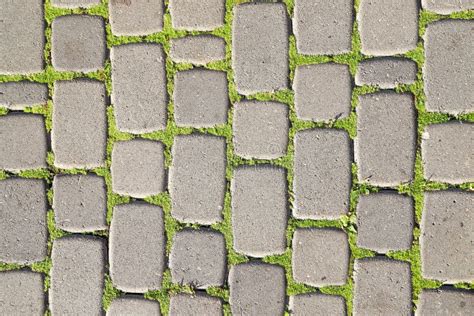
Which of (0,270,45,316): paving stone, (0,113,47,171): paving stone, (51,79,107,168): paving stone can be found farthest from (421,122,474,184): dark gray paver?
(0,270,45,316): paving stone

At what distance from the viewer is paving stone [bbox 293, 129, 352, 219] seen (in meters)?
2.61

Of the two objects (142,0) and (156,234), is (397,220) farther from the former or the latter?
(142,0)

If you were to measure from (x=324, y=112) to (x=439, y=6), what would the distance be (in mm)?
712

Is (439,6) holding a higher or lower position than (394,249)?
higher

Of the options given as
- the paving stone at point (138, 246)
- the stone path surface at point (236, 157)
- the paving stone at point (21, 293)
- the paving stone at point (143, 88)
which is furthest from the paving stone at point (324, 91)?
the paving stone at point (21, 293)

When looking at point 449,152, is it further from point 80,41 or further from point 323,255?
point 80,41

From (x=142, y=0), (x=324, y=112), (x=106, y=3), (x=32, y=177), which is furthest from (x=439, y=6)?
(x=32, y=177)

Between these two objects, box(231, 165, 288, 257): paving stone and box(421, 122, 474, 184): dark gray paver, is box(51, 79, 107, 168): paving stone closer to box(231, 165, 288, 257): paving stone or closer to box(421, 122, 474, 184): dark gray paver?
box(231, 165, 288, 257): paving stone

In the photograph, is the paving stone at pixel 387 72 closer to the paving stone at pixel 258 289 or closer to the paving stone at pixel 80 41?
the paving stone at pixel 258 289

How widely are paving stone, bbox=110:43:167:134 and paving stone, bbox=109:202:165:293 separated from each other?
39 centimetres

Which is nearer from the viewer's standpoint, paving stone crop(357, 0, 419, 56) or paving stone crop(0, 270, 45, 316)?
paving stone crop(357, 0, 419, 56)

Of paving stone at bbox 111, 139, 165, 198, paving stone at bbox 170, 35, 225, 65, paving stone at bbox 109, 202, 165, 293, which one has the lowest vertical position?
paving stone at bbox 109, 202, 165, 293

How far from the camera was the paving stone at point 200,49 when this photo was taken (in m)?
2.64

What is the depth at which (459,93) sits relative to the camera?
101 inches
